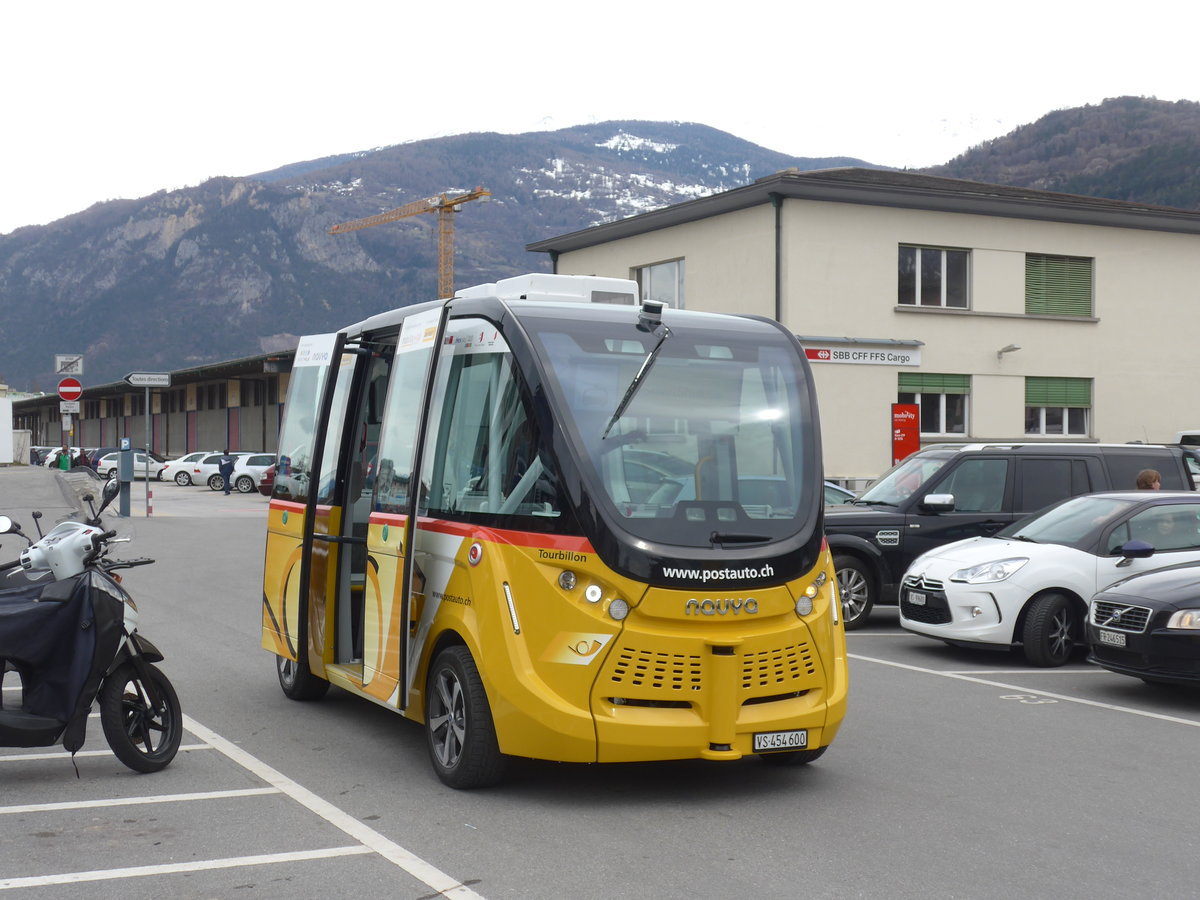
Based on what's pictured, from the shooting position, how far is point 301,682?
30.8 feet

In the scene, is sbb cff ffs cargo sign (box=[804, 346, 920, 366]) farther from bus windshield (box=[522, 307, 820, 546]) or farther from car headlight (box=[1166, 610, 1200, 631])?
bus windshield (box=[522, 307, 820, 546])

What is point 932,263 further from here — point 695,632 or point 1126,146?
point 1126,146

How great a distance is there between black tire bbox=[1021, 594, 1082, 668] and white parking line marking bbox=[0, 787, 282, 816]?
283 inches

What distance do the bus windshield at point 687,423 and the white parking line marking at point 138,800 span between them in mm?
2296

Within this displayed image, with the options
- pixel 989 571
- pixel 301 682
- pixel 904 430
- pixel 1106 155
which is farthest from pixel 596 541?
pixel 1106 155

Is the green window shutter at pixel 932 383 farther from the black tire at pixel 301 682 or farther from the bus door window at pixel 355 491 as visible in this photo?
the bus door window at pixel 355 491

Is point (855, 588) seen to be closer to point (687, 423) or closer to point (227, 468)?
point (687, 423)

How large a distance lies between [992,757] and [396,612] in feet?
11.4

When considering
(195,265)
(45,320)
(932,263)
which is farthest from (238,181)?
(932,263)

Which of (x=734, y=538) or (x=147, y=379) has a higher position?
(x=147, y=379)

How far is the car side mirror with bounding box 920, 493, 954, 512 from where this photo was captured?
13.6 m

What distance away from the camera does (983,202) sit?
3225 cm

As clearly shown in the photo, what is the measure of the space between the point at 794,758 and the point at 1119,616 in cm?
384

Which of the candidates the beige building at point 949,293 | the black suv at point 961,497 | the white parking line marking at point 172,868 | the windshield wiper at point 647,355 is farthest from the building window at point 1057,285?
the white parking line marking at point 172,868
